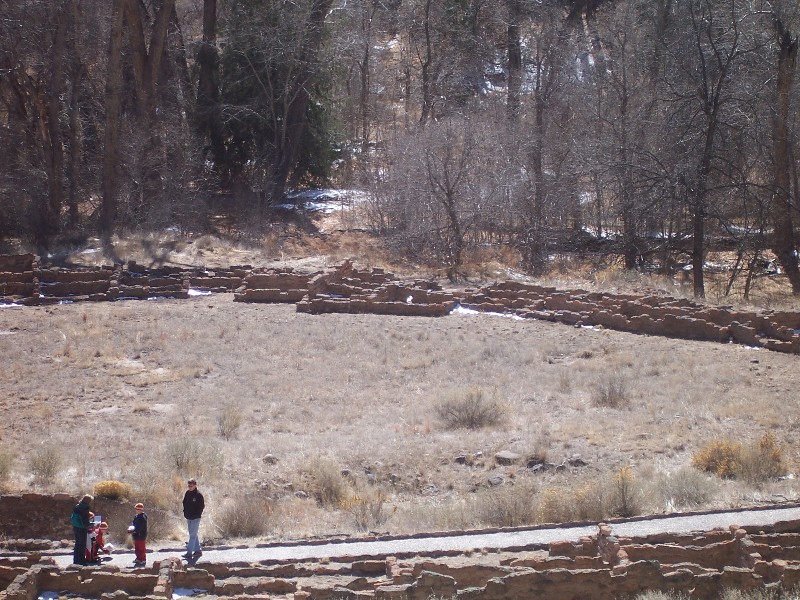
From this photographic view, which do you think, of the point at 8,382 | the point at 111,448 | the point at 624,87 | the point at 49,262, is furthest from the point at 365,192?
the point at 111,448

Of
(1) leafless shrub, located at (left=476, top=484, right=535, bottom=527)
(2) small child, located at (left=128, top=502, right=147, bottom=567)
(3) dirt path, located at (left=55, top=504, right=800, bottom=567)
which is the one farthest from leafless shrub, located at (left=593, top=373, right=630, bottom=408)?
(2) small child, located at (left=128, top=502, right=147, bottom=567)

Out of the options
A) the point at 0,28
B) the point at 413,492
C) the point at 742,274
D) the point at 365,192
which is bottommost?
the point at 413,492

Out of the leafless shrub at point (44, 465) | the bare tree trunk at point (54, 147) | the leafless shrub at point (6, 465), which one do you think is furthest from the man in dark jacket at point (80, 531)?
the bare tree trunk at point (54, 147)

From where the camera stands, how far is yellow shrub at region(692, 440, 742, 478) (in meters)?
13.1

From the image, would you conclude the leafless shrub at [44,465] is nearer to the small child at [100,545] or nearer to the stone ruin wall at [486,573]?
the small child at [100,545]

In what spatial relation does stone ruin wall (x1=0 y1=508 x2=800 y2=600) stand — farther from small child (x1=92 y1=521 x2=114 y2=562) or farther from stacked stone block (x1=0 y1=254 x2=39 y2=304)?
stacked stone block (x1=0 y1=254 x2=39 y2=304)

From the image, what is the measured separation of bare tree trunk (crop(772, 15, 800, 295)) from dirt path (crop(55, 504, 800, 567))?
64.3 feet

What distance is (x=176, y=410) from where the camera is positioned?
1725cm

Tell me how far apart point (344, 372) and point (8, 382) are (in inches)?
267

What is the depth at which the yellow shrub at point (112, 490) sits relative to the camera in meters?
12.7

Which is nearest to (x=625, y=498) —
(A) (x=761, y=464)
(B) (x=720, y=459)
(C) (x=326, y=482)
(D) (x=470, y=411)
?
(B) (x=720, y=459)

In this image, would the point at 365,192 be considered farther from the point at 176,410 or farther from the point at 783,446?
the point at 783,446

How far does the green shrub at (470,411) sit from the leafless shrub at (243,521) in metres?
5.00

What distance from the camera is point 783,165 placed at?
30.2 m
